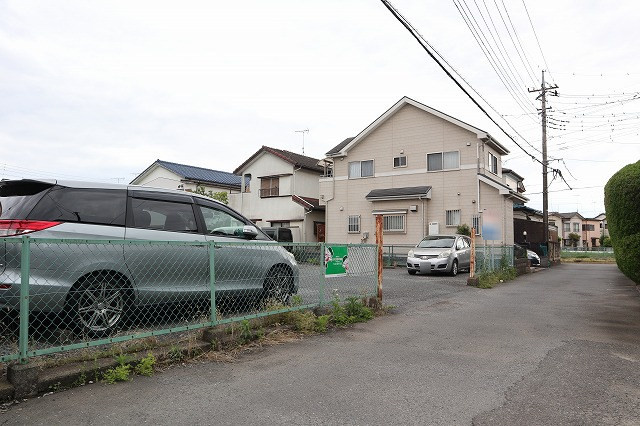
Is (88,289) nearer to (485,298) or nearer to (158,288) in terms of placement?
(158,288)

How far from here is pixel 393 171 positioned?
2178 cm

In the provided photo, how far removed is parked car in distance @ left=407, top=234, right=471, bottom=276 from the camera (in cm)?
1420

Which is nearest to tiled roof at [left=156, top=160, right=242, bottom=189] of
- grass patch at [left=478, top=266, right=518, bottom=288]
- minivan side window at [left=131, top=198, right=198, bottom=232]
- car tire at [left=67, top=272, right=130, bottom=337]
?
grass patch at [left=478, top=266, right=518, bottom=288]

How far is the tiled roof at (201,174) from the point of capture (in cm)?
3125

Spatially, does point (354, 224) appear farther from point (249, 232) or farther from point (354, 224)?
point (249, 232)

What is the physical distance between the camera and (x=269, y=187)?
2634 centimetres

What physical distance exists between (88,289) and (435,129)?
18.9 metres

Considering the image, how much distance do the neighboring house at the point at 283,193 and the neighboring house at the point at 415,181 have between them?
184 centimetres

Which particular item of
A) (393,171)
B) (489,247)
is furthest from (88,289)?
(393,171)

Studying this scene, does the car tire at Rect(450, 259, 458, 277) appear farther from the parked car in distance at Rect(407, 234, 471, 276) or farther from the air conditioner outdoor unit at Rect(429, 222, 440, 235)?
the air conditioner outdoor unit at Rect(429, 222, 440, 235)

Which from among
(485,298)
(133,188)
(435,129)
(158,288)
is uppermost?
(435,129)

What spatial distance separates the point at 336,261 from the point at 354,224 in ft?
53.0

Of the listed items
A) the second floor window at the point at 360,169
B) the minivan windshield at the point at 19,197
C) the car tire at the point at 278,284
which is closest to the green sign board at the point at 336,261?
the car tire at the point at 278,284

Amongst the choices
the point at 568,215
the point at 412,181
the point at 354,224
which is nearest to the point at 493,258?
the point at 412,181
